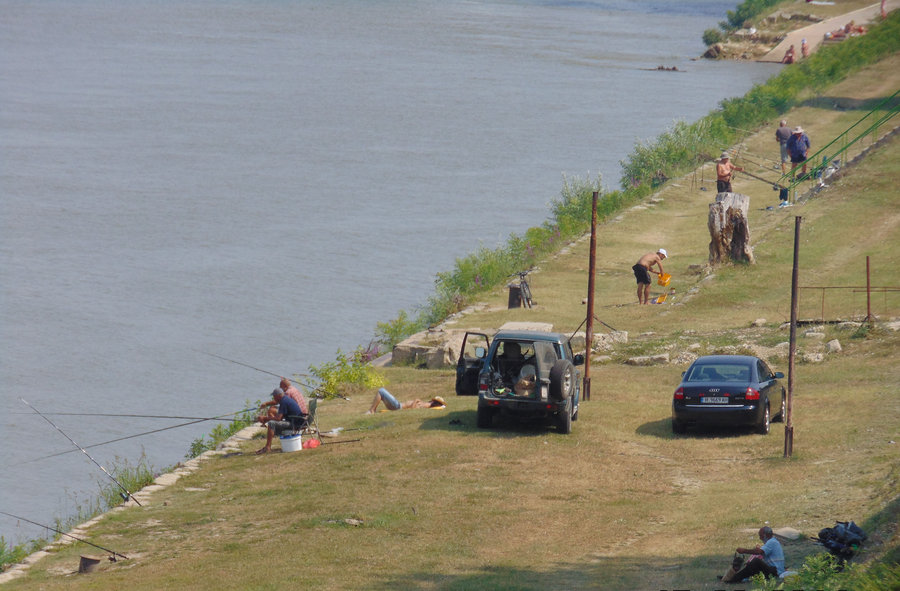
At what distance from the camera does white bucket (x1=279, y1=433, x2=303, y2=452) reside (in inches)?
837

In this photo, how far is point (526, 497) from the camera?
1753 centimetres

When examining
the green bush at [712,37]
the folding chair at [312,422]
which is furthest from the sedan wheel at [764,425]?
the green bush at [712,37]

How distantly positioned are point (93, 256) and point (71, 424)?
1820 centimetres

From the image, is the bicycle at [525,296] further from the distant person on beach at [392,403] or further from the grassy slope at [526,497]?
the distant person on beach at [392,403]

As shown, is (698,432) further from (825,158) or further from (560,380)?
(825,158)

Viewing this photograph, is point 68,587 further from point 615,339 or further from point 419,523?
point 615,339

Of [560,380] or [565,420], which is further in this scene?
[565,420]

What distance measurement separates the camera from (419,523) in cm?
1650

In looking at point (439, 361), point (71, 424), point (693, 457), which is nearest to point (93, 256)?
point (71, 424)

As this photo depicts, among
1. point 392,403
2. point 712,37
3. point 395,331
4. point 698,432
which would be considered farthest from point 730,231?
point 712,37

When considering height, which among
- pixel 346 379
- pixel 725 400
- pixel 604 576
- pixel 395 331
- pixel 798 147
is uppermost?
pixel 798 147

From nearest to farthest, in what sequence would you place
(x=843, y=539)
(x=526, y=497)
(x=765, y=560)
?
(x=765, y=560) → (x=843, y=539) → (x=526, y=497)

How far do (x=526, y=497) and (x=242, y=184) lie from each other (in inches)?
1818

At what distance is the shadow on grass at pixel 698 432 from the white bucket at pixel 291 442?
577 cm
